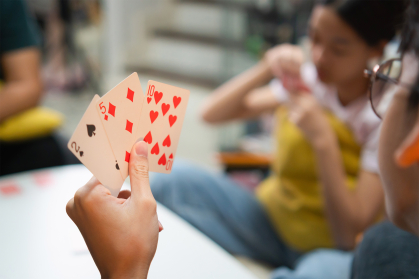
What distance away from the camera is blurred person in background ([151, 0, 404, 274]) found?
3.64 feet

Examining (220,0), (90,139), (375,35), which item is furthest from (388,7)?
(220,0)

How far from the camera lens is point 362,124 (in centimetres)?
116

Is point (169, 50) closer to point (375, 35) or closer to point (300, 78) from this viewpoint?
point (300, 78)

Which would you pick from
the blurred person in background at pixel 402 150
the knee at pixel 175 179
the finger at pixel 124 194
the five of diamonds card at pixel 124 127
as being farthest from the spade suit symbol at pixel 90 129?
the knee at pixel 175 179

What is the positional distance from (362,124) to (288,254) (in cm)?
51

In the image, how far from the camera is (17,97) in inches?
54.6

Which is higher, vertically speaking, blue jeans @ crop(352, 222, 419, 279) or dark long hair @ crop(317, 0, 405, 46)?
dark long hair @ crop(317, 0, 405, 46)

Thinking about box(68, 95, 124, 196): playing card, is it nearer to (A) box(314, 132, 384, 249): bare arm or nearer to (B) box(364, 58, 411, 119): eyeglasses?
(B) box(364, 58, 411, 119): eyeglasses

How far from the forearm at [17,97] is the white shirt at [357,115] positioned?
100 cm

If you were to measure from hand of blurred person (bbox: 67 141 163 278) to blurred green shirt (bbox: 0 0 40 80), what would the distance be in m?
1.14

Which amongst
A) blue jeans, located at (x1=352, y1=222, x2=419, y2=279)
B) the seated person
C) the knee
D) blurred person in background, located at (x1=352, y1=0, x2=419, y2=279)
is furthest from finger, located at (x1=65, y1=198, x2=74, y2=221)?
the knee

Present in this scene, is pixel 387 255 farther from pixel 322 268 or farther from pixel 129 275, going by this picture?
pixel 129 275

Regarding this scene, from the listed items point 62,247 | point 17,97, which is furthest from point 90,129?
point 17,97

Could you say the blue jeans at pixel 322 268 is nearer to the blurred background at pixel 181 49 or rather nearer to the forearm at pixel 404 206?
the forearm at pixel 404 206
